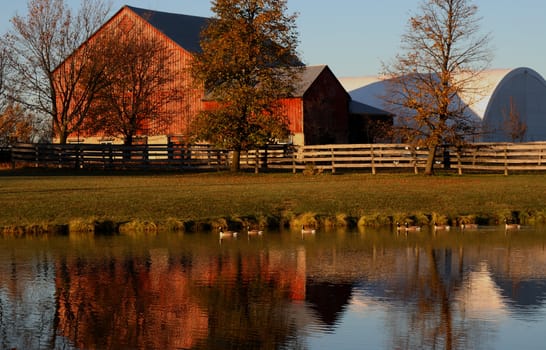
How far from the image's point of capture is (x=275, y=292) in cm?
1555

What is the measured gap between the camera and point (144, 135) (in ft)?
220

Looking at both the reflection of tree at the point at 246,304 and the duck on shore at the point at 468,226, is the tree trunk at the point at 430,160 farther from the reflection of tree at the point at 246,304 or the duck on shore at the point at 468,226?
Result: the reflection of tree at the point at 246,304

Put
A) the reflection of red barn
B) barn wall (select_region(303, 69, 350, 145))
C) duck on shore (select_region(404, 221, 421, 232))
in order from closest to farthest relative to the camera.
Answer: duck on shore (select_region(404, 221, 421, 232)) < the reflection of red barn < barn wall (select_region(303, 69, 350, 145))

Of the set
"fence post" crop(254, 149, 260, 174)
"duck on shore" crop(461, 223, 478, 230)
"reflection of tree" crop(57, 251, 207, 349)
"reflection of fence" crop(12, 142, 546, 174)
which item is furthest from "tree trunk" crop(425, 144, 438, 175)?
"reflection of tree" crop(57, 251, 207, 349)

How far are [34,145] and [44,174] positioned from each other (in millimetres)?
6869

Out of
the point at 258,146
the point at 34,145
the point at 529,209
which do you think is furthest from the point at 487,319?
the point at 34,145

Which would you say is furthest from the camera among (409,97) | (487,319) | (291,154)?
(291,154)

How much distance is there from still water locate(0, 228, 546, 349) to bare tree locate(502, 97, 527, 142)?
5091cm

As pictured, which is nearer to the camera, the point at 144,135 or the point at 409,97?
the point at 409,97

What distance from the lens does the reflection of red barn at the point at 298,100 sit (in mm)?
63531

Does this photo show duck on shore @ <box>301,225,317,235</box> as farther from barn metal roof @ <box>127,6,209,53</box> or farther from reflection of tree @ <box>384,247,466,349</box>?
barn metal roof @ <box>127,6,209,53</box>

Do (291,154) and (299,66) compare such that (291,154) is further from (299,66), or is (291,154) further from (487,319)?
(487,319)

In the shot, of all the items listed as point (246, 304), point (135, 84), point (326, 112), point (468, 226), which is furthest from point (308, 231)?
point (326, 112)

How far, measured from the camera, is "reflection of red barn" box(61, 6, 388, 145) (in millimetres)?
63531
